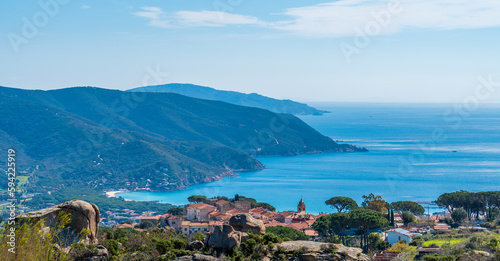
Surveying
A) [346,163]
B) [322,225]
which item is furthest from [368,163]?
[322,225]

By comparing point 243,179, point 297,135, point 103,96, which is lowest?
point 243,179

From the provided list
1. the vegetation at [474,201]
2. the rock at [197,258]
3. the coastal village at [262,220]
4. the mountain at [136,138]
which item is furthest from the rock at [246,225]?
the mountain at [136,138]

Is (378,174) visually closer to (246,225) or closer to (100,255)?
(246,225)

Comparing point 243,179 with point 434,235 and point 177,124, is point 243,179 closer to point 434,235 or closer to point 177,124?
point 177,124

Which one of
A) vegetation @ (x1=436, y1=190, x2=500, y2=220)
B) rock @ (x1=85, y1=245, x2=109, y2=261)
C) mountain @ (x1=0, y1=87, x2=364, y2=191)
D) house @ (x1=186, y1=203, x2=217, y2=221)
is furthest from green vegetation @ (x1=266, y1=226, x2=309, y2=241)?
mountain @ (x1=0, y1=87, x2=364, y2=191)

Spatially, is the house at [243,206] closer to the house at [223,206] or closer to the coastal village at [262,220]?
the coastal village at [262,220]

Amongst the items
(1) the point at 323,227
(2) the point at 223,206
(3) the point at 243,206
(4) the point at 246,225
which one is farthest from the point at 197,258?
(3) the point at 243,206
